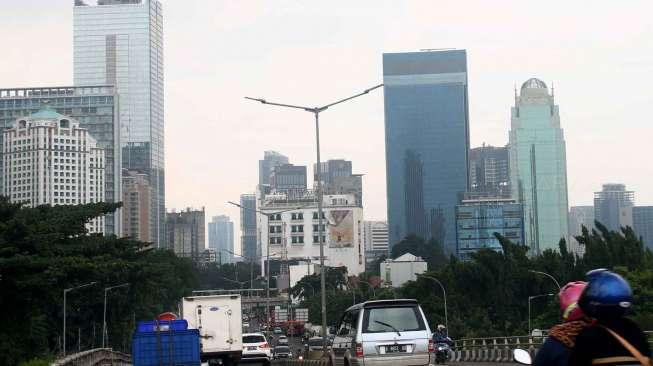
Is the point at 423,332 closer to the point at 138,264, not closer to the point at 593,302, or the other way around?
the point at 593,302

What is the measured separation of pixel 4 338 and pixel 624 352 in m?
42.4

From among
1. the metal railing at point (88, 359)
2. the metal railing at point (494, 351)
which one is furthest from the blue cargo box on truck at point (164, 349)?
the metal railing at point (494, 351)

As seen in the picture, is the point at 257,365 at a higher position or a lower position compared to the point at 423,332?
lower

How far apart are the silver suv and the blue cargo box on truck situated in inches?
279

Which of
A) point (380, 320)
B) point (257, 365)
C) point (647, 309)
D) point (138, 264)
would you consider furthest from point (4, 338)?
point (647, 309)

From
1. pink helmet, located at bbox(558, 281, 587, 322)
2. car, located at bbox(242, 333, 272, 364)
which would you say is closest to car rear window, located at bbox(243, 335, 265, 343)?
car, located at bbox(242, 333, 272, 364)

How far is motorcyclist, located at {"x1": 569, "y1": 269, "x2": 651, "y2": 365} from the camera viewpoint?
235 inches

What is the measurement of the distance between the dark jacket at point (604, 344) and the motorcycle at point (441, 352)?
26.5m

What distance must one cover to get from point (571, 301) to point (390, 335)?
14.3 meters

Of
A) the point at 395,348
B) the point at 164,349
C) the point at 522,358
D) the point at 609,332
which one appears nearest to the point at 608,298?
the point at 609,332

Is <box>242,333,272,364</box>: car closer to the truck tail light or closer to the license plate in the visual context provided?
the truck tail light

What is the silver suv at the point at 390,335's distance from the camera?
69.0 feet

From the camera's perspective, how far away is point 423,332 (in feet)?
69.6

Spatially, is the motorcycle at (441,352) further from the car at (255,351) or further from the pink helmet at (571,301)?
the pink helmet at (571,301)
